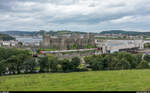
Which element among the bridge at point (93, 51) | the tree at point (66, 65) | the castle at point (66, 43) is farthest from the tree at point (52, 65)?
the castle at point (66, 43)

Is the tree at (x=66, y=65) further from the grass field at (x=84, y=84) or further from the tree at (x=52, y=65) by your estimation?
the grass field at (x=84, y=84)

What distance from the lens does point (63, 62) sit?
21.7 meters

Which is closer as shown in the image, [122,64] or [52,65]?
[122,64]

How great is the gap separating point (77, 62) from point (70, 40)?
38.2 m

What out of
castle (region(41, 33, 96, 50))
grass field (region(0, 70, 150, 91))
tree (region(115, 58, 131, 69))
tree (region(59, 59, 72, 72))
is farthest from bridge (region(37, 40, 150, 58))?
grass field (region(0, 70, 150, 91))

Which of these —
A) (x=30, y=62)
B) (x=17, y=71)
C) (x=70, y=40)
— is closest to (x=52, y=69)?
(x=30, y=62)

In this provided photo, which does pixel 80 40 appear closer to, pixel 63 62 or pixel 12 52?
pixel 12 52

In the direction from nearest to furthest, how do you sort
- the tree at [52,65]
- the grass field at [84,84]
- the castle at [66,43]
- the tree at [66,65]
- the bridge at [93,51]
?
the grass field at [84,84], the tree at [52,65], the tree at [66,65], the bridge at [93,51], the castle at [66,43]

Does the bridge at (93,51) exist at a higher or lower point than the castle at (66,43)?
lower

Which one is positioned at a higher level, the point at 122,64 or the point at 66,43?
the point at 66,43

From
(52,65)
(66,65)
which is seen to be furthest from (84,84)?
(52,65)

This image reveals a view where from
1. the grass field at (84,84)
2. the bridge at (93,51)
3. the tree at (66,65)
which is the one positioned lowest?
the bridge at (93,51)

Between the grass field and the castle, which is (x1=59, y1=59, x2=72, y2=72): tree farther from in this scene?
the castle

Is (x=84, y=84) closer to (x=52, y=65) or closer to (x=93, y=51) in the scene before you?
(x=52, y=65)
